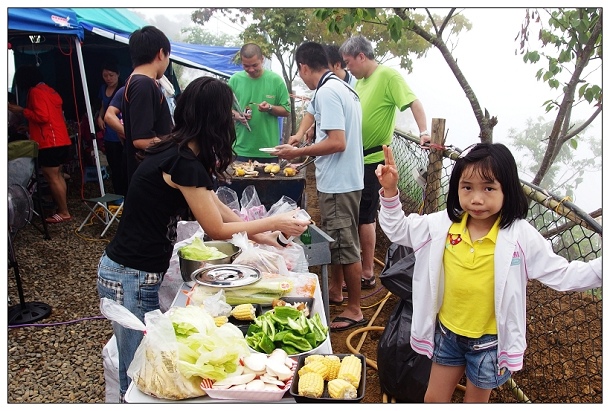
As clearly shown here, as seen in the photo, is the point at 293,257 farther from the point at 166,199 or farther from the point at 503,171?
the point at 503,171

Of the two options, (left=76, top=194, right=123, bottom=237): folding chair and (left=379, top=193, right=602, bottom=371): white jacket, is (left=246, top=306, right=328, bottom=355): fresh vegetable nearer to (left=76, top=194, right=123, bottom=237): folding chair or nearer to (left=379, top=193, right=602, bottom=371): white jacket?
(left=379, top=193, right=602, bottom=371): white jacket

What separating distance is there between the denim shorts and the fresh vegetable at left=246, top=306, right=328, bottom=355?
0.60m

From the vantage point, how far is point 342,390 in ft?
5.46

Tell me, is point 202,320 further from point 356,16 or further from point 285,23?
point 285,23

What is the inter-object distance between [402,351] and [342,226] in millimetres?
1362

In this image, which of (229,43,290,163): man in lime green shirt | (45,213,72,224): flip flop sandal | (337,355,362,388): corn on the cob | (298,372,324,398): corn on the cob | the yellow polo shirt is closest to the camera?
(298,372,324,398): corn on the cob

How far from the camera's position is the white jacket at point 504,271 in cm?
196

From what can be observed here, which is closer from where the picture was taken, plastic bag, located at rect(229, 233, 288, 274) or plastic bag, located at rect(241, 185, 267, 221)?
plastic bag, located at rect(229, 233, 288, 274)

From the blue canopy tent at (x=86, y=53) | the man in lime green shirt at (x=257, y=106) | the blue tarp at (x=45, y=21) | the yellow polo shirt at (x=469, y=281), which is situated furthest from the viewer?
the blue canopy tent at (x=86, y=53)

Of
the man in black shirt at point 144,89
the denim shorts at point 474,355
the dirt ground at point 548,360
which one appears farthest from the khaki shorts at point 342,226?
the denim shorts at point 474,355

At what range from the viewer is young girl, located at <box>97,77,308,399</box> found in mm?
2221

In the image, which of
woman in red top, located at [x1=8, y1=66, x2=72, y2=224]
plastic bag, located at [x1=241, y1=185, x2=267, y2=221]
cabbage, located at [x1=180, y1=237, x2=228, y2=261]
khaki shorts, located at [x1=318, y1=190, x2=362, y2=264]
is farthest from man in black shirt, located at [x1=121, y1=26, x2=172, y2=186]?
woman in red top, located at [x1=8, y1=66, x2=72, y2=224]

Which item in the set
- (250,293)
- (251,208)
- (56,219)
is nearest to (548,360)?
(250,293)

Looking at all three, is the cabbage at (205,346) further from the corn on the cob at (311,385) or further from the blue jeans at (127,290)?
the blue jeans at (127,290)
